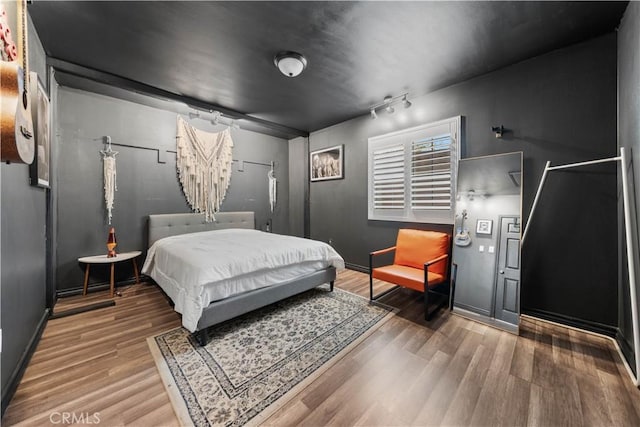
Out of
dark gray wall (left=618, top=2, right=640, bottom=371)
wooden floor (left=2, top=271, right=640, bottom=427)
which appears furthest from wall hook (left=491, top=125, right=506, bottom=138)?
wooden floor (left=2, top=271, right=640, bottom=427)

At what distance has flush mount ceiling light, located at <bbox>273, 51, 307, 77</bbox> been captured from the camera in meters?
2.44

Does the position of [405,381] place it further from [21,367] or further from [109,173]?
[109,173]

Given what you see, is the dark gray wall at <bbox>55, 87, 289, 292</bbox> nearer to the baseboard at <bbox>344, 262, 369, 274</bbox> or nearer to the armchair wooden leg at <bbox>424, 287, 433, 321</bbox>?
the baseboard at <bbox>344, 262, 369, 274</bbox>

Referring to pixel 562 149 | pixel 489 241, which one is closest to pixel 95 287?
pixel 489 241

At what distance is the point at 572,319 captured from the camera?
2.34 metres

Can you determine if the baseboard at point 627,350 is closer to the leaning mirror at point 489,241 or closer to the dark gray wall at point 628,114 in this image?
the dark gray wall at point 628,114

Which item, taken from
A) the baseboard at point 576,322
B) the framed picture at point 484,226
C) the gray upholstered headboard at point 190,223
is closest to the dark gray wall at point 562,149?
the baseboard at point 576,322

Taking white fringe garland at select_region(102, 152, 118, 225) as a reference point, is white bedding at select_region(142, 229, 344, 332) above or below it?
below

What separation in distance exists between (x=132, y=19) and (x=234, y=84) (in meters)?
1.20

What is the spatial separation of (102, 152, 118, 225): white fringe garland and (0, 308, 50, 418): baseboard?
1.58 meters

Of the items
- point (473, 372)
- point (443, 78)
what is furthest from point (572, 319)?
point (443, 78)

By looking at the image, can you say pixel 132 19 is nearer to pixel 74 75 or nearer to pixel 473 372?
pixel 74 75

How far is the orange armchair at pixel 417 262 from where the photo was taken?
268cm

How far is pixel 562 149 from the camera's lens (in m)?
2.39
